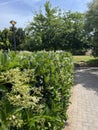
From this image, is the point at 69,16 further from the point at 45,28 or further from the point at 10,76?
the point at 10,76

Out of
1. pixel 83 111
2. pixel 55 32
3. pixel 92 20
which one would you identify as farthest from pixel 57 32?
pixel 83 111

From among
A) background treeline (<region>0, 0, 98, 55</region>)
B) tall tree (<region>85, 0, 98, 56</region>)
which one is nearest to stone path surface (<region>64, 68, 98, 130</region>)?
tall tree (<region>85, 0, 98, 56</region>)

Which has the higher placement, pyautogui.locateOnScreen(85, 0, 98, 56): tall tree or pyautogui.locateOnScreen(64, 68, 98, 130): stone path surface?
pyautogui.locateOnScreen(85, 0, 98, 56): tall tree

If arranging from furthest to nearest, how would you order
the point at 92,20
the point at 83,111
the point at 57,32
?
the point at 57,32 < the point at 92,20 < the point at 83,111

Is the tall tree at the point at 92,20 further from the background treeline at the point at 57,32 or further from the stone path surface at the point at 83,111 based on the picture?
the stone path surface at the point at 83,111

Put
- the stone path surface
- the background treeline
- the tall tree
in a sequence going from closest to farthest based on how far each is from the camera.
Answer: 1. the stone path surface
2. the tall tree
3. the background treeline

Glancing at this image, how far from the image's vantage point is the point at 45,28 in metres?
25.1

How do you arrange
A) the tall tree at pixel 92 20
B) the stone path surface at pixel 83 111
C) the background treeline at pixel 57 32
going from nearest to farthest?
the stone path surface at pixel 83 111 → the tall tree at pixel 92 20 → the background treeline at pixel 57 32

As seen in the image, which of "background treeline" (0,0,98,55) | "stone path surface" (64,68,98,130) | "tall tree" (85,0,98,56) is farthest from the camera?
"background treeline" (0,0,98,55)

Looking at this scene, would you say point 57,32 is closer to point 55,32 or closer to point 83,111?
point 55,32

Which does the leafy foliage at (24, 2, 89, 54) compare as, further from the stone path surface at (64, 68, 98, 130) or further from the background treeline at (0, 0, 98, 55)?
the stone path surface at (64, 68, 98, 130)

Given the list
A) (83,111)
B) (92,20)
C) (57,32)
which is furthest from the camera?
(57,32)

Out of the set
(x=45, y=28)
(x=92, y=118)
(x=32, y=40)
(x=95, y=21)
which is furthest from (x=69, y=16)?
(x=92, y=118)

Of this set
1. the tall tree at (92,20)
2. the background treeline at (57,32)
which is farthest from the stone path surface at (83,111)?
the background treeline at (57,32)
